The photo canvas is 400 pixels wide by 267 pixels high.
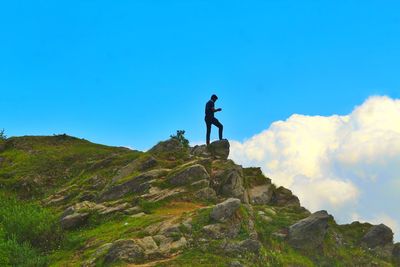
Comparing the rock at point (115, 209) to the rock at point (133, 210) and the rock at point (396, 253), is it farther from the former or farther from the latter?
the rock at point (396, 253)

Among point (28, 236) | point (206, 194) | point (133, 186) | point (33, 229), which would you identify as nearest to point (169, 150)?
point (133, 186)

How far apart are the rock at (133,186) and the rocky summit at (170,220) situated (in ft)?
0.23

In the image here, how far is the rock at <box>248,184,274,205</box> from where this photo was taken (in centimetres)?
3646

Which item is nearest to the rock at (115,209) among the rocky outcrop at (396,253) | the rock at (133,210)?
the rock at (133,210)

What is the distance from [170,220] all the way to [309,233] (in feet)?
25.3

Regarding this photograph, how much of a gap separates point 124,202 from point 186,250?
→ 9.73 metres

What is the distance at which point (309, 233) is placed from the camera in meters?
28.1

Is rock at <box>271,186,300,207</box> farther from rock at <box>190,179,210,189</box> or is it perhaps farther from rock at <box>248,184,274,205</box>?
rock at <box>190,179,210,189</box>

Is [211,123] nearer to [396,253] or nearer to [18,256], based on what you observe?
[396,253]

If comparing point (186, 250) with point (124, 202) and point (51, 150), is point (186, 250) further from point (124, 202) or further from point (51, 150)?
point (51, 150)

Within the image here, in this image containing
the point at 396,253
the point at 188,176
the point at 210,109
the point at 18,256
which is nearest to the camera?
the point at 18,256

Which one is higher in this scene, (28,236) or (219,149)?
(219,149)

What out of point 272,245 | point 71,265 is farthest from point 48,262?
point 272,245

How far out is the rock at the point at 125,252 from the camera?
75.0 feet
